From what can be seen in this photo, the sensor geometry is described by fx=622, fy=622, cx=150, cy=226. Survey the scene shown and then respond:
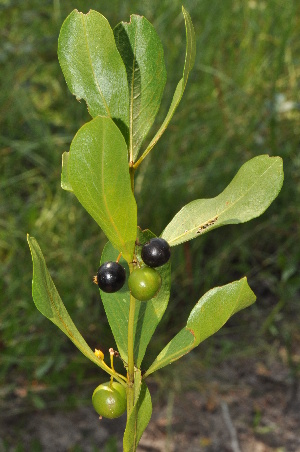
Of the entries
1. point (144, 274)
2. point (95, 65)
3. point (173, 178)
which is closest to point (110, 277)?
point (144, 274)

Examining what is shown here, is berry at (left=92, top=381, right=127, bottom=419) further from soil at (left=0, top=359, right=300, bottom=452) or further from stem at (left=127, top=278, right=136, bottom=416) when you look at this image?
soil at (left=0, top=359, right=300, bottom=452)

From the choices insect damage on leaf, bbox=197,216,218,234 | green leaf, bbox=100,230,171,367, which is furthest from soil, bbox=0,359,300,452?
insect damage on leaf, bbox=197,216,218,234

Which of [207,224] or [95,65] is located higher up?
[95,65]

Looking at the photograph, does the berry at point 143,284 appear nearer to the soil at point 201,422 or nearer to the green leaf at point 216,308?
the green leaf at point 216,308

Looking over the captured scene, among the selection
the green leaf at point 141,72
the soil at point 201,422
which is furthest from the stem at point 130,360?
the soil at point 201,422

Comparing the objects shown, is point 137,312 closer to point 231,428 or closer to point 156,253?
point 156,253

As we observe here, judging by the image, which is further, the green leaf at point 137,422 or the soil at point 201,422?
the soil at point 201,422
